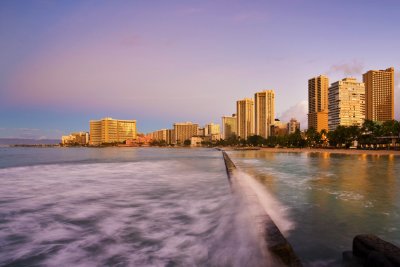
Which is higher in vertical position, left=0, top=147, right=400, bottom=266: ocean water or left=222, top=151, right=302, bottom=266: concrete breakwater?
left=222, top=151, right=302, bottom=266: concrete breakwater

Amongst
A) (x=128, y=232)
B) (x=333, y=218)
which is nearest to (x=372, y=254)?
(x=333, y=218)

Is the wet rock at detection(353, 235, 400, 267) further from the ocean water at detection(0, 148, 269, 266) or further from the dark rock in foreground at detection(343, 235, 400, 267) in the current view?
the ocean water at detection(0, 148, 269, 266)

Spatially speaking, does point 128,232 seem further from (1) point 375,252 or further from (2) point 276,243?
(1) point 375,252

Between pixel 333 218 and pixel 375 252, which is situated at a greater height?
pixel 375 252

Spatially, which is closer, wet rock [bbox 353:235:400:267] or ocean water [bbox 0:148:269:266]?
wet rock [bbox 353:235:400:267]

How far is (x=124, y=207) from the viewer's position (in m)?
11.1

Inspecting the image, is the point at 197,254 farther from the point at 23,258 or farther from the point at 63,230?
the point at 63,230

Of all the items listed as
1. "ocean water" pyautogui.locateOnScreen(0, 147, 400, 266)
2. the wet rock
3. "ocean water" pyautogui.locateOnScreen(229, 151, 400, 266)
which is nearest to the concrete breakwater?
"ocean water" pyautogui.locateOnScreen(0, 147, 400, 266)

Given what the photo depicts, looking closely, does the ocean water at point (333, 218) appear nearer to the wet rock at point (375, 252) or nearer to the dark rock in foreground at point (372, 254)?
the dark rock in foreground at point (372, 254)

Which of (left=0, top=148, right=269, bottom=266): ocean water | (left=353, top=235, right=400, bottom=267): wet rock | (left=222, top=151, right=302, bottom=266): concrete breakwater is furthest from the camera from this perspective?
(left=0, top=148, right=269, bottom=266): ocean water

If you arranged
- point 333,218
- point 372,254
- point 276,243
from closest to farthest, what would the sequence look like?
point 372,254 < point 276,243 < point 333,218

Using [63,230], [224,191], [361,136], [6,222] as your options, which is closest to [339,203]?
[224,191]

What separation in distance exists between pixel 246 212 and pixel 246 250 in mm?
3302

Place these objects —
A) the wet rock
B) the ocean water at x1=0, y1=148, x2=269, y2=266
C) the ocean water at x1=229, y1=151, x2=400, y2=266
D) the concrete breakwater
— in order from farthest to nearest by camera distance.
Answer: the ocean water at x1=229, y1=151, x2=400, y2=266
the ocean water at x1=0, y1=148, x2=269, y2=266
the concrete breakwater
the wet rock
